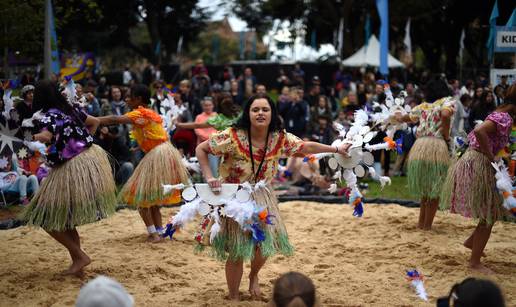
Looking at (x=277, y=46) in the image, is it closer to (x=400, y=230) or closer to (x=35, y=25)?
(x=35, y=25)

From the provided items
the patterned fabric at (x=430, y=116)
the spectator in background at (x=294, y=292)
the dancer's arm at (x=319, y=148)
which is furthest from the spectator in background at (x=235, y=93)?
the spectator in background at (x=294, y=292)

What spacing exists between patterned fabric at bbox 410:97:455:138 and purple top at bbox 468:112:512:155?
4.36ft

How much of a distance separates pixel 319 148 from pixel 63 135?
2.23 meters

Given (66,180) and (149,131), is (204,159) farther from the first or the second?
(149,131)

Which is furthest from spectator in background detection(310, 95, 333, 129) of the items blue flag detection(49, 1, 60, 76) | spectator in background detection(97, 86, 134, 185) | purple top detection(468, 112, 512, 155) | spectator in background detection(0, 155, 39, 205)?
purple top detection(468, 112, 512, 155)

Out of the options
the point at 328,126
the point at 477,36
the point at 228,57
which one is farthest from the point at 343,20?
the point at 228,57

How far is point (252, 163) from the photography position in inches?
194

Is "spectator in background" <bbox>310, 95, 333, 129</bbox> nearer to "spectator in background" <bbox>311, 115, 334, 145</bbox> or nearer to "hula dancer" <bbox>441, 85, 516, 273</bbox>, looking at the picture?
"spectator in background" <bbox>311, 115, 334, 145</bbox>

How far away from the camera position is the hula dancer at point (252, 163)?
4.80 meters

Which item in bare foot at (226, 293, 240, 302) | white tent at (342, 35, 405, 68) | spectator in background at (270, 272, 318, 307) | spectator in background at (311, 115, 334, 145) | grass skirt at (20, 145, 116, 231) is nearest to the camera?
spectator in background at (270, 272, 318, 307)

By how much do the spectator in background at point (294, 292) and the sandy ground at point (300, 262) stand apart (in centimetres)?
170

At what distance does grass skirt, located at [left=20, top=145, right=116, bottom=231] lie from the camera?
214 inches

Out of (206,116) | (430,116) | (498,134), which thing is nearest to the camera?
(498,134)

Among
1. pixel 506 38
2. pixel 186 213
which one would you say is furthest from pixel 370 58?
pixel 186 213
